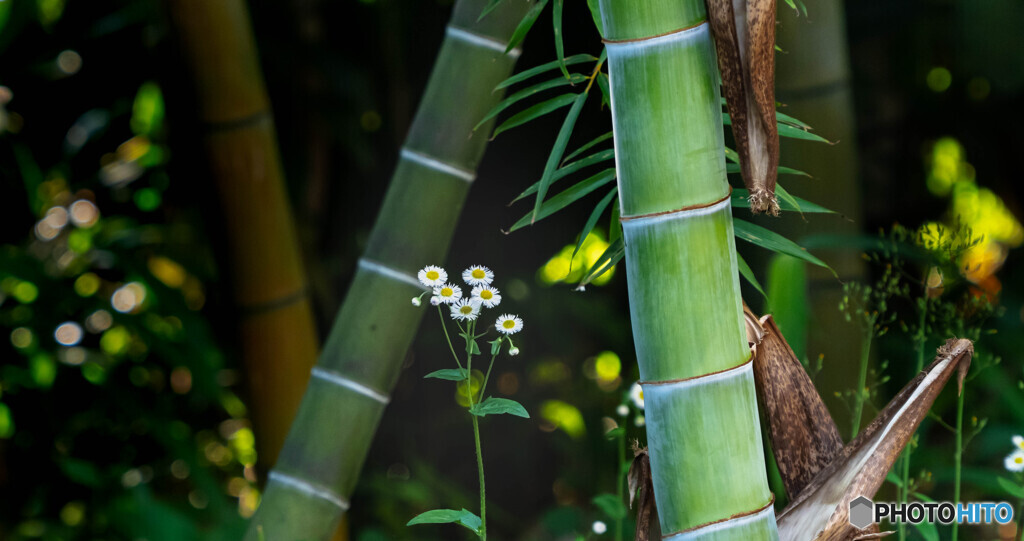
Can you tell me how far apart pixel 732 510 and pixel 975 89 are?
4.31 feet

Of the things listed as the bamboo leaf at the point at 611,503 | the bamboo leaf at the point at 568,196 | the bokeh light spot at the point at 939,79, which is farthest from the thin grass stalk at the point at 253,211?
the bokeh light spot at the point at 939,79

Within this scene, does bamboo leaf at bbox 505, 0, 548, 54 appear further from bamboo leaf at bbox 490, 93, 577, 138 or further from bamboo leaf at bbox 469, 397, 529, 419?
bamboo leaf at bbox 469, 397, 529, 419

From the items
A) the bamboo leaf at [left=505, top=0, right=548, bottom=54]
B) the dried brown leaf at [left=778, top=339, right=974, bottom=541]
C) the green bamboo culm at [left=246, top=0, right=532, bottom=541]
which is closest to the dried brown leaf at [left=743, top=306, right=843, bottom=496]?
the dried brown leaf at [left=778, top=339, right=974, bottom=541]

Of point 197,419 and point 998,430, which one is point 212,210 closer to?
point 197,419

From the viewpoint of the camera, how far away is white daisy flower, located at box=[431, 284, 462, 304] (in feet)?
1.75

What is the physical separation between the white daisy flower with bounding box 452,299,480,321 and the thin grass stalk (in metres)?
0.64

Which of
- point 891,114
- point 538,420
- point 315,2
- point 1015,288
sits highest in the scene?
point 315,2

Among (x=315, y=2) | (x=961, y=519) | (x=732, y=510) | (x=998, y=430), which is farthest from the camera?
(x=315, y=2)

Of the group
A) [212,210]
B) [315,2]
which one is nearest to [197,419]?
[212,210]

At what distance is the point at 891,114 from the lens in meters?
1.47

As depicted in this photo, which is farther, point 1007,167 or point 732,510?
point 1007,167

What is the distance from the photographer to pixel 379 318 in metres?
0.84

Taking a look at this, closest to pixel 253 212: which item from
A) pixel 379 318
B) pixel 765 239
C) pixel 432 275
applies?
pixel 379 318

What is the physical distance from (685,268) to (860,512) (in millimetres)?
176
